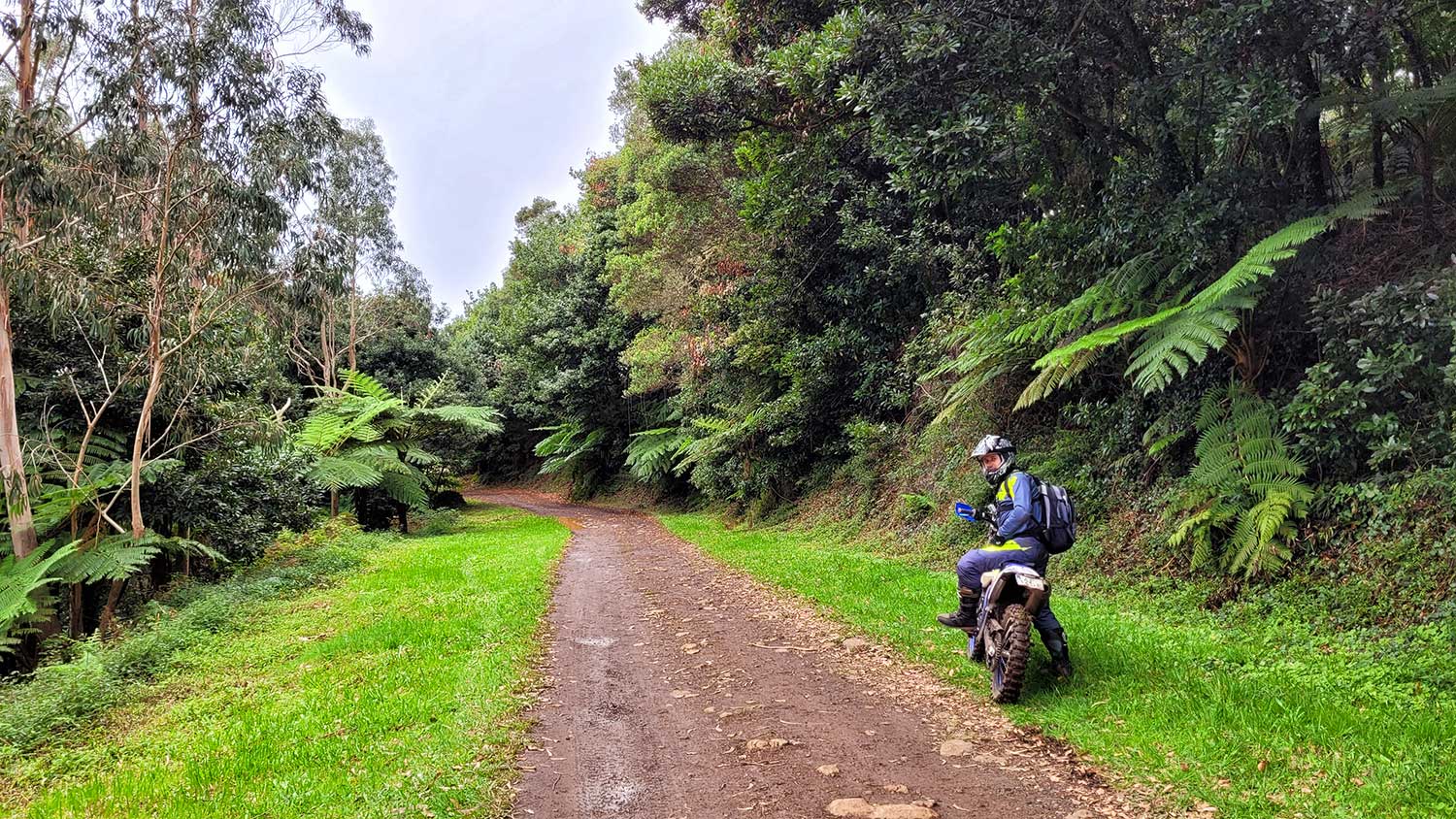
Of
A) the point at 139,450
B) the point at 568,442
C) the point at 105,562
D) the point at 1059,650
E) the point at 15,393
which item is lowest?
the point at 1059,650

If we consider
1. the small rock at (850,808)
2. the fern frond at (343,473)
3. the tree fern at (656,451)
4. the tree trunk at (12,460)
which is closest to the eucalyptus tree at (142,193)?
the tree trunk at (12,460)

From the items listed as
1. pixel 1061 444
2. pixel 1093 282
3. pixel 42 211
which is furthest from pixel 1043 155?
pixel 42 211

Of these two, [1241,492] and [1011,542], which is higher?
[1241,492]

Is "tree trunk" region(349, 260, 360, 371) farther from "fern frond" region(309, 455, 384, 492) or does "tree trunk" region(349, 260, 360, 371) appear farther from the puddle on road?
the puddle on road

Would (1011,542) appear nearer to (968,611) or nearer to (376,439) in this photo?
(968,611)

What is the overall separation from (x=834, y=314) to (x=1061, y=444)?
7014 mm

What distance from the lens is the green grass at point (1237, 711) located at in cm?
355

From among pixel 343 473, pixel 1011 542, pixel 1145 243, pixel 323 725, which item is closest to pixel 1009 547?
pixel 1011 542

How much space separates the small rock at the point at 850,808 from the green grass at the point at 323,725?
170 centimetres

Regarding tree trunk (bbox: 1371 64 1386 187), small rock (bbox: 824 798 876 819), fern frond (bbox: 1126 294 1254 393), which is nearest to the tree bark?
small rock (bbox: 824 798 876 819)

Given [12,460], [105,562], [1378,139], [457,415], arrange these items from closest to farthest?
1. [1378,139]
2. [105,562]
3. [12,460]
4. [457,415]

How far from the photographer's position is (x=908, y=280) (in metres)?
14.3

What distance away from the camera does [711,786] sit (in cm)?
418

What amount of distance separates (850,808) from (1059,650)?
2.22m
